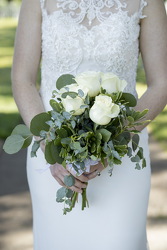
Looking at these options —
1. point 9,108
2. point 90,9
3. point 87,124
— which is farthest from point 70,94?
point 9,108

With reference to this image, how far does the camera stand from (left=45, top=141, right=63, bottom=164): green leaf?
2.96 meters

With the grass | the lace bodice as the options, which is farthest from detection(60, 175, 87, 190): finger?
the grass

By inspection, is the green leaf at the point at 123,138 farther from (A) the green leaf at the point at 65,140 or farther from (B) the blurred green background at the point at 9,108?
(B) the blurred green background at the point at 9,108

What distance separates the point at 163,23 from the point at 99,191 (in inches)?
38.9

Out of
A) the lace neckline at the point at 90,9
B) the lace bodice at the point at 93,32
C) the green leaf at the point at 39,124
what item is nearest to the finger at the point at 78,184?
the green leaf at the point at 39,124

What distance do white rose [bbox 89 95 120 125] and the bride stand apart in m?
0.64

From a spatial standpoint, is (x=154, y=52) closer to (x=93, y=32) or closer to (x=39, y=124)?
(x=93, y=32)

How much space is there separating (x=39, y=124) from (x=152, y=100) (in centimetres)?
77

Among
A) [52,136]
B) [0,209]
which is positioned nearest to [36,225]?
[52,136]

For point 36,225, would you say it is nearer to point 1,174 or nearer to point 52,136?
point 52,136

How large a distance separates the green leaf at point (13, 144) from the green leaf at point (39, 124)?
0.10 metres

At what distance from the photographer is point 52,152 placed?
2965 millimetres

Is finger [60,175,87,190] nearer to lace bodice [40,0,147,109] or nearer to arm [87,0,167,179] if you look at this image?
arm [87,0,167,179]

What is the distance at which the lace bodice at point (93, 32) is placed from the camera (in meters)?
3.45
